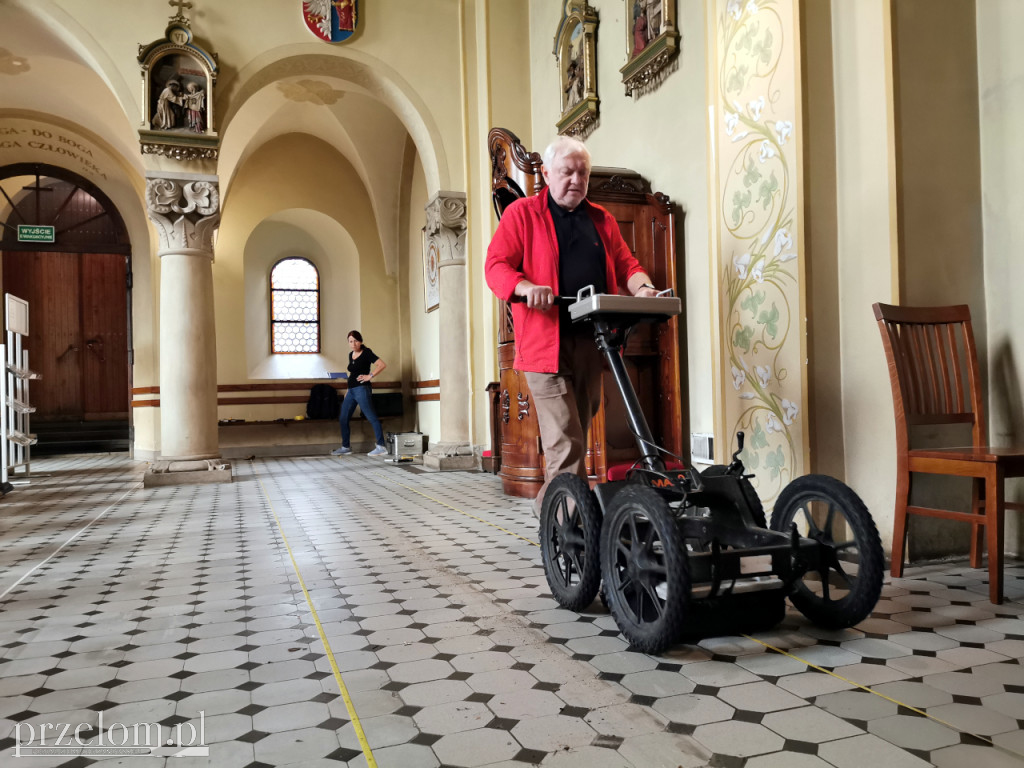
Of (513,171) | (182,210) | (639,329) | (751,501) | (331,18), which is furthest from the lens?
(331,18)

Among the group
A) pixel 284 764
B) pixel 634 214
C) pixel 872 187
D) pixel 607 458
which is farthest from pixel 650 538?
pixel 634 214

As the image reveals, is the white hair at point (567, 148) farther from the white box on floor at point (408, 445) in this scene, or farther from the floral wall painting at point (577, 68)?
the white box on floor at point (408, 445)

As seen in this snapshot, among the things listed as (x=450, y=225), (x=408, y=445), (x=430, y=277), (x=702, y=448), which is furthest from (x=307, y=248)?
(x=702, y=448)

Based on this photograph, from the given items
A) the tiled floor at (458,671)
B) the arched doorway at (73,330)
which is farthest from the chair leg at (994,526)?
the arched doorway at (73,330)

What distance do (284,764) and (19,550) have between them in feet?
11.0

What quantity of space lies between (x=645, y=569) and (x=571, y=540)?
17.5 inches

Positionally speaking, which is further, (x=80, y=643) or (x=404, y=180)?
(x=404, y=180)

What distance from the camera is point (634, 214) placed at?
514 centimetres

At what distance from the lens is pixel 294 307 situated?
13.2m

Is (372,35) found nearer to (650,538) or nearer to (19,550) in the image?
(19,550)

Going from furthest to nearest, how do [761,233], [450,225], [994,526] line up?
[450,225]
[761,233]
[994,526]

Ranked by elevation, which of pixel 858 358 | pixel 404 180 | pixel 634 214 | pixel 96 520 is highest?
pixel 404 180

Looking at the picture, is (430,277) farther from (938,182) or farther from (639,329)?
(938,182)

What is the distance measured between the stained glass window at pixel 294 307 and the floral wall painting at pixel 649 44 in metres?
8.89
